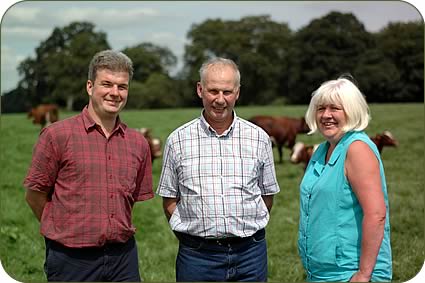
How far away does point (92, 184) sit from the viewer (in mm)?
3100

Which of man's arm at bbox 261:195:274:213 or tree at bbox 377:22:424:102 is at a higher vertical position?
tree at bbox 377:22:424:102

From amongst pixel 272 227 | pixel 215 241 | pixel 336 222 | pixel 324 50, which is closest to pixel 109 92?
pixel 215 241

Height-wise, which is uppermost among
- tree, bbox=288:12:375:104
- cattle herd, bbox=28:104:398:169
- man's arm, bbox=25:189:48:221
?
tree, bbox=288:12:375:104

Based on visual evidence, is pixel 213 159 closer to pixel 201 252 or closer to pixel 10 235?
pixel 201 252

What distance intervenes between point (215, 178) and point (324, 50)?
137 ft

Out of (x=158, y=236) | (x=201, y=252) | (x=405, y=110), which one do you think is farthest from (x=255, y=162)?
(x=405, y=110)

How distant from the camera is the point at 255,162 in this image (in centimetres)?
328

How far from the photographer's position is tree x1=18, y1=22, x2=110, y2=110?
3115 cm

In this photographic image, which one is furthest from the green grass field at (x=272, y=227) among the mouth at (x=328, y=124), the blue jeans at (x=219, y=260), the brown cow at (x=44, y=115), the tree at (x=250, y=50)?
the tree at (x=250, y=50)

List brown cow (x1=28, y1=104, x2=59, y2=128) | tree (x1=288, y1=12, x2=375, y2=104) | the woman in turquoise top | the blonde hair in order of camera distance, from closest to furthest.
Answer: the woman in turquoise top
the blonde hair
brown cow (x1=28, y1=104, x2=59, y2=128)
tree (x1=288, y1=12, x2=375, y2=104)

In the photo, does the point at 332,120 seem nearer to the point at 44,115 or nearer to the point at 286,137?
the point at 286,137

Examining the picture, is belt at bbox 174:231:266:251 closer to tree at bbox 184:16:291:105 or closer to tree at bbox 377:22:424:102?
tree at bbox 377:22:424:102

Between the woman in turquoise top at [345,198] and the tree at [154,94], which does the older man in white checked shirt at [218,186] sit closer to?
the woman in turquoise top at [345,198]

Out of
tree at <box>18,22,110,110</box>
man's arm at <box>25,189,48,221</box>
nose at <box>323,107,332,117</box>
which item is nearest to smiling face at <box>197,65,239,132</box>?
nose at <box>323,107,332,117</box>
